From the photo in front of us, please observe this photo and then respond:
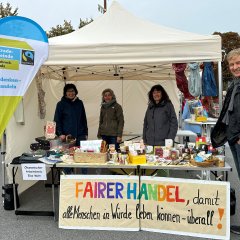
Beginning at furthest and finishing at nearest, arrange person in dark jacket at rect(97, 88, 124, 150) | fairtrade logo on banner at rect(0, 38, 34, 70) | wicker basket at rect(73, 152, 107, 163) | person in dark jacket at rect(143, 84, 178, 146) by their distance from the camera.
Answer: person in dark jacket at rect(97, 88, 124, 150)
person in dark jacket at rect(143, 84, 178, 146)
wicker basket at rect(73, 152, 107, 163)
fairtrade logo on banner at rect(0, 38, 34, 70)

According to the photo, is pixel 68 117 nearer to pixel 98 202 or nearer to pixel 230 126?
pixel 98 202

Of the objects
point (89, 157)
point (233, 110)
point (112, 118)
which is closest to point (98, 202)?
point (89, 157)

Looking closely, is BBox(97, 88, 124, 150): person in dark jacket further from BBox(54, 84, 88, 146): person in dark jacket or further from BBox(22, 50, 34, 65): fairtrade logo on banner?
BBox(22, 50, 34, 65): fairtrade logo on banner

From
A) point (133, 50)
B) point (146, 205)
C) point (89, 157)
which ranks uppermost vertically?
point (133, 50)

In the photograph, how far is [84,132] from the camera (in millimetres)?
5180

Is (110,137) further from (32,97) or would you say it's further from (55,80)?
(55,80)

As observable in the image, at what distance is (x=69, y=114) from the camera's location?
16.2ft

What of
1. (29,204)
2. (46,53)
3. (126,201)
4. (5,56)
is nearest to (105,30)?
(46,53)

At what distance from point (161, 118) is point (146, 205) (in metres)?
1.30

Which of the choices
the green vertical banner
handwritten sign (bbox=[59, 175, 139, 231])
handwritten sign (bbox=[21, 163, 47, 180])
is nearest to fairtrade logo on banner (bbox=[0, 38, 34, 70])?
the green vertical banner

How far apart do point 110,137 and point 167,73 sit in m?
2.43

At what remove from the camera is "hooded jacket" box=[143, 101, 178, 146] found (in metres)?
4.40

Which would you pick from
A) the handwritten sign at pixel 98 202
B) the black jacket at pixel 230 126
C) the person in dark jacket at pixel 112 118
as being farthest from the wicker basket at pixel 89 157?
the person in dark jacket at pixel 112 118

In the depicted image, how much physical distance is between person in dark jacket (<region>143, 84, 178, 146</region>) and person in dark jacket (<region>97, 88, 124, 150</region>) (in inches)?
32.8
